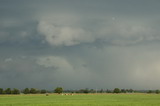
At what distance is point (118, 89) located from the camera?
185 m

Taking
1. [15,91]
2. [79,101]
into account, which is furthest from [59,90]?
[79,101]

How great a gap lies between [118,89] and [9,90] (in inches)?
2904

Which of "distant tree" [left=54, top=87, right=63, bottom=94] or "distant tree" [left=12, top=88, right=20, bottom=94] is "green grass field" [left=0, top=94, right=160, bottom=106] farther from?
"distant tree" [left=54, top=87, right=63, bottom=94]

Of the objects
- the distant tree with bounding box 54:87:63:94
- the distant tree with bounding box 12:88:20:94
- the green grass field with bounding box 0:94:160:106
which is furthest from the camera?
the distant tree with bounding box 54:87:63:94

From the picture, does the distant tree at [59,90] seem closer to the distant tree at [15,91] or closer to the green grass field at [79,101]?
the distant tree at [15,91]

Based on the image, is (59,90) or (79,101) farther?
(59,90)

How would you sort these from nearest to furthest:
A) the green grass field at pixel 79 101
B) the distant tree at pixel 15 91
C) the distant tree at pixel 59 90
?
the green grass field at pixel 79 101 → the distant tree at pixel 15 91 → the distant tree at pixel 59 90

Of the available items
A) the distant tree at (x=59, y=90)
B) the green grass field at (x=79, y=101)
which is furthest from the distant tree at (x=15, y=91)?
the green grass field at (x=79, y=101)

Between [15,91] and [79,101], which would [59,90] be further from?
[79,101]

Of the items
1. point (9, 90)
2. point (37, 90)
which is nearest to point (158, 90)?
point (37, 90)

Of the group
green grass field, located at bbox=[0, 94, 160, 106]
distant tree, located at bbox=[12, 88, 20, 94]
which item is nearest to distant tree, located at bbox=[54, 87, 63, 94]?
distant tree, located at bbox=[12, 88, 20, 94]

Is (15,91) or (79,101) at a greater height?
(15,91)

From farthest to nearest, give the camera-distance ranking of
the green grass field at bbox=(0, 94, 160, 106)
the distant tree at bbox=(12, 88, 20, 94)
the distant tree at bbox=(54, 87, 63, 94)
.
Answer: the distant tree at bbox=(54, 87, 63, 94) → the distant tree at bbox=(12, 88, 20, 94) → the green grass field at bbox=(0, 94, 160, 106)

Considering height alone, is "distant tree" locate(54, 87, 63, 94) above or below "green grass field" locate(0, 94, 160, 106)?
above
